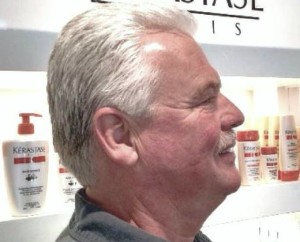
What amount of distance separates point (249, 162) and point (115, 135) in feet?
1.91

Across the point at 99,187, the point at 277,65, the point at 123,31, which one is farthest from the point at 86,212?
the point at 277,65

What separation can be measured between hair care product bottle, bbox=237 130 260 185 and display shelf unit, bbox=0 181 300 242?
6cm

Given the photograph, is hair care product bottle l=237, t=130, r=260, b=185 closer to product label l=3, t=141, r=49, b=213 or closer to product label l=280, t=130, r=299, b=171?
product label l=280, t=130, r=299, b=171

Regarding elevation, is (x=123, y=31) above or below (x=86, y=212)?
above

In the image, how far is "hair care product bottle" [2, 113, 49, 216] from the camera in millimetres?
916

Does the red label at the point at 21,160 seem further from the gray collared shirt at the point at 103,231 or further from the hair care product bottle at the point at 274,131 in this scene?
the hair care product bottle at the point at 274,131

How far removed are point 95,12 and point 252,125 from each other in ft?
2.28

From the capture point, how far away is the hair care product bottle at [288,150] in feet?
4.15

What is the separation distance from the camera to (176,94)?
2.49 ft

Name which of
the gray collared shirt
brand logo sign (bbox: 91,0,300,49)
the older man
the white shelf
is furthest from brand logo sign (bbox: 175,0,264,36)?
the gray collared shirt

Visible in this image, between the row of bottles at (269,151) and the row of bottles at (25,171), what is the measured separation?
1.76ft

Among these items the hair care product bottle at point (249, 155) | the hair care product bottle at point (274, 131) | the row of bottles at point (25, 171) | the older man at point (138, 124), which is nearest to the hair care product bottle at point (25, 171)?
the row of bottles at point (25, 171)

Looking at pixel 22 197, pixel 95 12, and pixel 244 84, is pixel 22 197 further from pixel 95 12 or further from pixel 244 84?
pixel 244 84

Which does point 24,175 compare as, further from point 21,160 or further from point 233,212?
point 233,212
